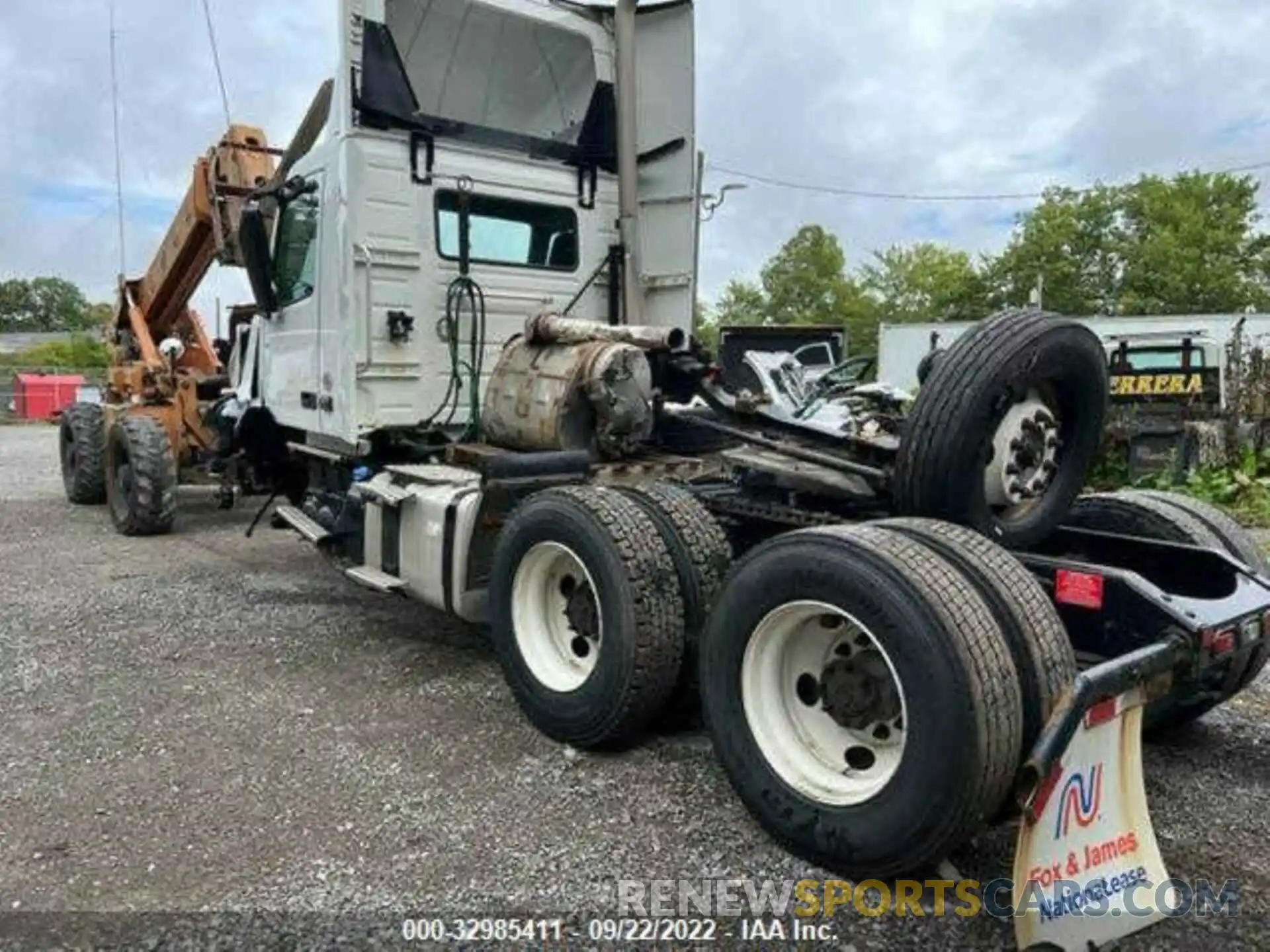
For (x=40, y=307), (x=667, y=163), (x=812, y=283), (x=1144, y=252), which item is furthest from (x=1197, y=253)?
(x=40, y=307)

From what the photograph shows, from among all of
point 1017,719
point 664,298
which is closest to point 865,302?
point 664,298

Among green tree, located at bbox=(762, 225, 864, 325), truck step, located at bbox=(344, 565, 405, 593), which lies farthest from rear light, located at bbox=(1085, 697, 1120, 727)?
green tree, located at bbox=(762, 225, 864, 325)

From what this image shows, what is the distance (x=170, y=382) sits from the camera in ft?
32.0

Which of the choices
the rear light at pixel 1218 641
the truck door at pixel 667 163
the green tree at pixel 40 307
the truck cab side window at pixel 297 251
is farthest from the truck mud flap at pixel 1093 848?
the green tree at pixel 40 307

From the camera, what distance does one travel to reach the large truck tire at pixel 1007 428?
10.6 ft

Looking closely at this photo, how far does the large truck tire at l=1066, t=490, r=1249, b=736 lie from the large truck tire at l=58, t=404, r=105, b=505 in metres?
9.35

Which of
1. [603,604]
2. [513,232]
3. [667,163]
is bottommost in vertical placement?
[603,604]

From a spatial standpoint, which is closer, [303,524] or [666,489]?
[666,489]

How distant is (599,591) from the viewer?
12.4 ft

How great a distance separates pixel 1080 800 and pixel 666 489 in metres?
1.99

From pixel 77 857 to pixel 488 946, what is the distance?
1405 mm

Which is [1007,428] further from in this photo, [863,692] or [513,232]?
[513,232]

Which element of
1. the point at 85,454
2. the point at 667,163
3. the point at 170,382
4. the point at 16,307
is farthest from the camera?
the point at 16,307

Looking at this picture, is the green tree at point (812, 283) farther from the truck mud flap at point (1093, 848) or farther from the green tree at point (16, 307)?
the green tree at point (16, 307)
